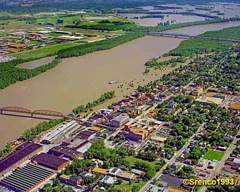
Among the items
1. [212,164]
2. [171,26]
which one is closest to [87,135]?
[212,164]

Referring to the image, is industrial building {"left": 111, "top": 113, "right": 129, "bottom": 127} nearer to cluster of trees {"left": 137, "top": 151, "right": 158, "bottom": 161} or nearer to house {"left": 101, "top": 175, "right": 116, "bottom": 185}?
cluster of trees {"left": 137, "top": 151, "right": 158, "bottom": 161}

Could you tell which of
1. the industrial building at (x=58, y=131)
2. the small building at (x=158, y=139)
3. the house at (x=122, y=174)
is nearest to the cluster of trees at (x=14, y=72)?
the industrial building at (x=58, y=131)

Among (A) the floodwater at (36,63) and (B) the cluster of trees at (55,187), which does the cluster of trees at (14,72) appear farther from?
(B) the cluster of trees at (55,187)

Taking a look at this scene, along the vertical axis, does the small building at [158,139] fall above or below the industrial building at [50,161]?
above

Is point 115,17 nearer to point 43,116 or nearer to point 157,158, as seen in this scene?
→ point 43,116

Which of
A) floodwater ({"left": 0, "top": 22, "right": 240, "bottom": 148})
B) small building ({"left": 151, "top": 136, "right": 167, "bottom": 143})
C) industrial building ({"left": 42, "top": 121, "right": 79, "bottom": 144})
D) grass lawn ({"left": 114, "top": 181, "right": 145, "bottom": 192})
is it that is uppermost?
floodwater ({"left": 0, "top": 22, "right": 240, "bottom": 148})

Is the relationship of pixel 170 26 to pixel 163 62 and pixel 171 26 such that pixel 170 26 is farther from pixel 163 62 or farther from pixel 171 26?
pixel 163 62

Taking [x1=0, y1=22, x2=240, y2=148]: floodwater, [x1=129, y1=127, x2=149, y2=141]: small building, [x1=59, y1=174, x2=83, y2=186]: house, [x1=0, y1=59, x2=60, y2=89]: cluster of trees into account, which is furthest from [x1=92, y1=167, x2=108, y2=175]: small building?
[x1=0, y1=59, x2=60, y2=89]: cluster of trees
